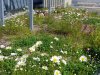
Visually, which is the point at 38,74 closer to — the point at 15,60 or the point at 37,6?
the point at 15,60

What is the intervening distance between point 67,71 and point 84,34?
9.74ft

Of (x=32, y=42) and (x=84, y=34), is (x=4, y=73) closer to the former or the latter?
(x=32, y=42)

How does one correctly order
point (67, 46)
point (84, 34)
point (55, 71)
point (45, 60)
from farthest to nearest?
point (84, 34), point (67, 46), point (45, 60), point (55, 71)

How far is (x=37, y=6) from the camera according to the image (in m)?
18.0

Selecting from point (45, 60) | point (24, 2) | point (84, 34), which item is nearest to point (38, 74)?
point (45, 60)

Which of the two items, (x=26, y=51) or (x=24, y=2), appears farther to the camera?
(x=24, y=2)

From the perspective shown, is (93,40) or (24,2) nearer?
(93,40)

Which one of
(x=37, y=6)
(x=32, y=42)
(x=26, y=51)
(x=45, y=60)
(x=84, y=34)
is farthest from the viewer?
(x=37, y=6)

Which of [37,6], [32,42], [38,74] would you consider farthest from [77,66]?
[37,6]

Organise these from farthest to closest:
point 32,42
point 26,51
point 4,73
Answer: point 32,42
point 26,51
point 4,73

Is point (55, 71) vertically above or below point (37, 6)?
above

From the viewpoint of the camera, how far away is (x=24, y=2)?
15.1 metres

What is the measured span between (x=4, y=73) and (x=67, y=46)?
2064mm

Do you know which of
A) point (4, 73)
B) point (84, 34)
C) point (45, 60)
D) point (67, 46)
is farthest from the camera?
point (84, 34)
